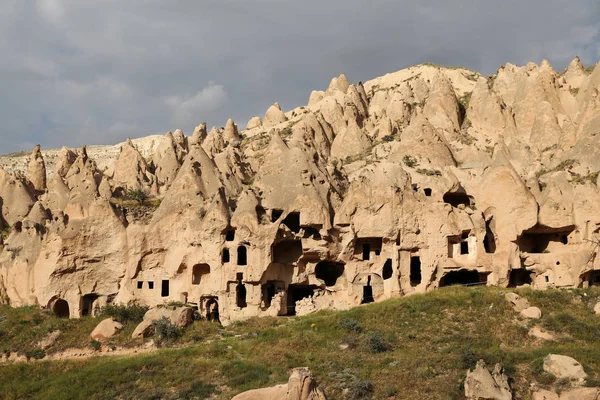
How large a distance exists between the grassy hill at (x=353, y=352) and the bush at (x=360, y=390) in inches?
1.8

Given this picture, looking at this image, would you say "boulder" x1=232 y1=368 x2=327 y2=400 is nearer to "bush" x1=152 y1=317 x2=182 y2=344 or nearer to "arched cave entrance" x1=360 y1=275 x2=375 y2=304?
"bush" x1=152 y1=317 x2=182 y2=344

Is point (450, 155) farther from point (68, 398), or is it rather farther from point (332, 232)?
point (68, 398)

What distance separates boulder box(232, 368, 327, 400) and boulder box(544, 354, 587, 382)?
29.5 feet

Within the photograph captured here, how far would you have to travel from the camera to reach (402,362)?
26500 mm

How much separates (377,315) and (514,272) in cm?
1011

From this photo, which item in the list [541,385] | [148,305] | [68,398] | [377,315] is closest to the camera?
[541,385]

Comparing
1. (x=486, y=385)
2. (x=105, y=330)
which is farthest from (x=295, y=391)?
(x=105, y=330)

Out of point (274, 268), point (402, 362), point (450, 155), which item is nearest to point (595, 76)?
point (450, 155)

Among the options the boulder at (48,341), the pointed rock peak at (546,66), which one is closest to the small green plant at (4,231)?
the boulder at (48,341)

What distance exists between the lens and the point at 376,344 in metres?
28.2

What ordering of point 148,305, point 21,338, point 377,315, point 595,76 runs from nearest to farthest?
point 377,315 → point 21,338 → point 148,305 → point 595,76

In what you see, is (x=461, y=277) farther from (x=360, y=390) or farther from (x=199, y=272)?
(x=360, y=390)

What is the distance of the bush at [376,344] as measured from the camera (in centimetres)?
2809

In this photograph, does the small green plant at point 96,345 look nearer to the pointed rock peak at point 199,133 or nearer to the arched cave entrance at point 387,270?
the arched cave entrance at point 387,270
